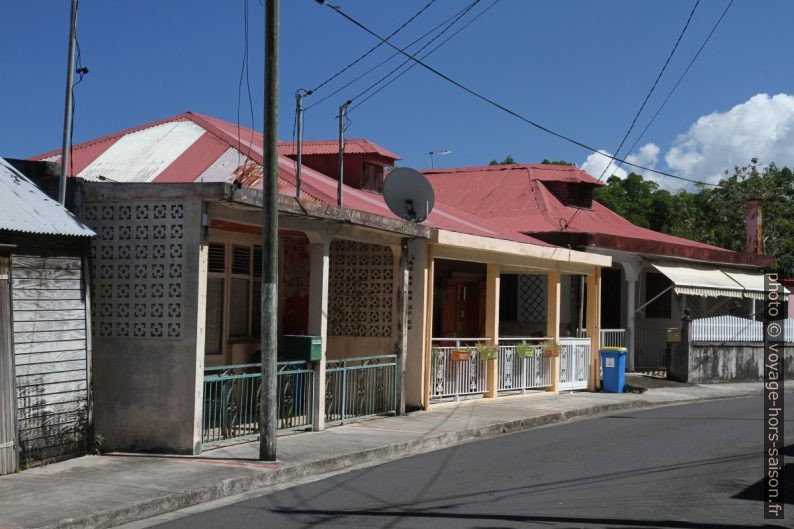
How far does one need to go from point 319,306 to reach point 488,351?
18.2 feet

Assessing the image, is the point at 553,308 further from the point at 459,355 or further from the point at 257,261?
the point at 257,261

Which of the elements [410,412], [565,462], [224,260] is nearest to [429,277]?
[410,412]

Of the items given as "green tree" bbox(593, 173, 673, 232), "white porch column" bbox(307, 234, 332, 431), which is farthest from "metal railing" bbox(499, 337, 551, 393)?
"green tree" bbox(593, 173, 673, 232)

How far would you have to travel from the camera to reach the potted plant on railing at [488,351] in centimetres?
1836

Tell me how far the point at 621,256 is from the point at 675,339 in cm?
249

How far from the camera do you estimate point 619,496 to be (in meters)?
9.15

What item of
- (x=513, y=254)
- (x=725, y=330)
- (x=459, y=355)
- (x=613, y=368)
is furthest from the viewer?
(x=725, y=330)

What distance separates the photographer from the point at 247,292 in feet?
50.8

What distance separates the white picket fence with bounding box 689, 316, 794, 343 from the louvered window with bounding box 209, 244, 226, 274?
13.9m

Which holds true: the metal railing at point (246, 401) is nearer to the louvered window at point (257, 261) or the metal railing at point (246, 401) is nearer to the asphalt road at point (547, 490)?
the louvered window at point (257, 261)

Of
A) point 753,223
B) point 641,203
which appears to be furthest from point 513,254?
point 641,203

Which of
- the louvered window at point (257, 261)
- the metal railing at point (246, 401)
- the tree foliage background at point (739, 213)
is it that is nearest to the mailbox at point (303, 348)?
the metal railing at point (246, 401)

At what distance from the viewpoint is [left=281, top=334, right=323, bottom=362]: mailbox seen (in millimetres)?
13469

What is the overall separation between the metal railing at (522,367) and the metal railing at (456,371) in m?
0.70
